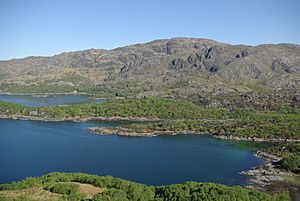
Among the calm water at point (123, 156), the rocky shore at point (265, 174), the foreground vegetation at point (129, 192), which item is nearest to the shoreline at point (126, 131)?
the calm water at point (123, 156)

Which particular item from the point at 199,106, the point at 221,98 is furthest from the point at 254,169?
the point at 221,98

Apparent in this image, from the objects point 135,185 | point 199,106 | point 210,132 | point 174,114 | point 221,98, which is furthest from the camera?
point 221,98

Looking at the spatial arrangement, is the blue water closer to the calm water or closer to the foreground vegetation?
the calm water

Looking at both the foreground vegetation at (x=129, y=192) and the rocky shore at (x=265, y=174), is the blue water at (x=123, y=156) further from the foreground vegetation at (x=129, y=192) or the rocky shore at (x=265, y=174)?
the foreground vegetation at (x=129, y=192)

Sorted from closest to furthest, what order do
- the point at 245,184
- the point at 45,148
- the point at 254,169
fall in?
the point at 245,184 < the point at 254,169 < the point at 45,148

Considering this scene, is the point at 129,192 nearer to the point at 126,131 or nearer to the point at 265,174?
the point at 265,174

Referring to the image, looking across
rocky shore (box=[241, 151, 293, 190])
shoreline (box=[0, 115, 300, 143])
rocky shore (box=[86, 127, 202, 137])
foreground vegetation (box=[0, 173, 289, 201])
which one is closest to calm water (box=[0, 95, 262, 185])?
rocky shore (box=[241, 151, 293, 190])

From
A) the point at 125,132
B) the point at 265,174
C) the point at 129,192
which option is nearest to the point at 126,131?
the point at 125,132

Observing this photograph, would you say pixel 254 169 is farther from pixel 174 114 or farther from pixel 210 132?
pixel 174 114
